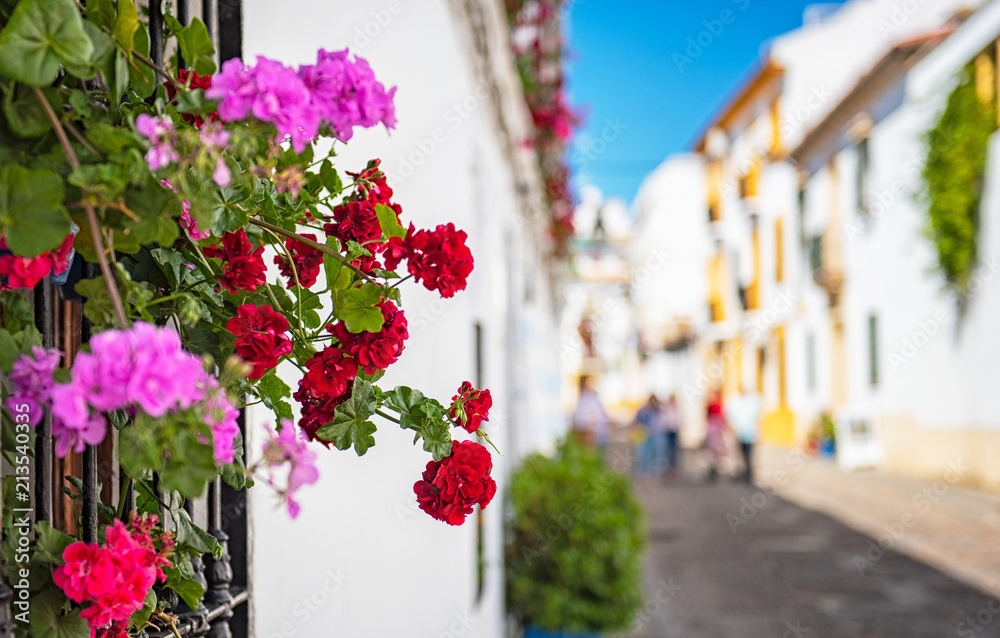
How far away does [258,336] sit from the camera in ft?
3.55

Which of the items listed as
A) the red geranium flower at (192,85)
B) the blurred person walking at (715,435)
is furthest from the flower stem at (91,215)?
the blurred person walking at (715,435)

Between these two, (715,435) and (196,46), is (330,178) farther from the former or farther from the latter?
(715,435)

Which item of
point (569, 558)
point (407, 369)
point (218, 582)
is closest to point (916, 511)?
point (569, 558)

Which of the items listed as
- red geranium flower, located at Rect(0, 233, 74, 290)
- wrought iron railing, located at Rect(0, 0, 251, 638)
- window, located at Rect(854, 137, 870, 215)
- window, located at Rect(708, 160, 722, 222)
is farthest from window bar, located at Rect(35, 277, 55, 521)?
window, located at Rect(708, 160, 722, 222)

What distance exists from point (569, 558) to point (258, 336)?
15.8ft

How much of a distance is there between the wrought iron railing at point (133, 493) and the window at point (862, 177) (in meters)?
18.3

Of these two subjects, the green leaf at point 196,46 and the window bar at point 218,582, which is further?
the window bar at point 218,582

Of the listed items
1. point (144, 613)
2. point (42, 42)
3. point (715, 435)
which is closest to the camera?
point (42, 42)

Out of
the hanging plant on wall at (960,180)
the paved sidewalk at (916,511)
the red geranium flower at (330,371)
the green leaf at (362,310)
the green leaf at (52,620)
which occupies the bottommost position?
the paved sidewalk at (916,511)

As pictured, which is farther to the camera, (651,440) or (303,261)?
(651,440)

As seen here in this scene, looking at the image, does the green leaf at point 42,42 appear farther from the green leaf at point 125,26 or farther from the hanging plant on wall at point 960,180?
the hanging plant on wall at point 960,180

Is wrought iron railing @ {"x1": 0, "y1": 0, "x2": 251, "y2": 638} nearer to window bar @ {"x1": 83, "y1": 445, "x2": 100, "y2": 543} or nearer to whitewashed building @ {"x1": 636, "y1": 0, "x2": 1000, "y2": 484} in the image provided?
window bar @ {"x1": 83, "y1": 445, "x2": 100, "y2": 543}

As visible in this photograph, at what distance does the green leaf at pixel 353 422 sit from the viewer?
121 centimetres

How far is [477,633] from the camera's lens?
167 inches
